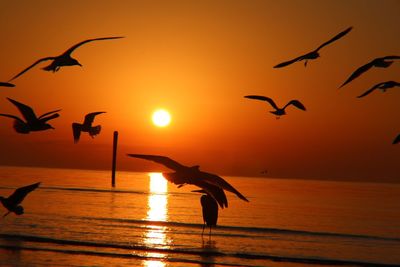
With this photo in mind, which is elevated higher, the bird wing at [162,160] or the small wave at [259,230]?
the small wave at [259,230]

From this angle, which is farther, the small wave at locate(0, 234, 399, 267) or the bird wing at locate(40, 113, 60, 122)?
the small wave at locate(0, 234, 399, 267)

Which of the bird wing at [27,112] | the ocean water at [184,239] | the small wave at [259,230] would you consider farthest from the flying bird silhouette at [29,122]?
the small wave at [259,230]

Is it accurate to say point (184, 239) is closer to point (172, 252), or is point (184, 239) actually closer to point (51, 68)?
point (172, 252)

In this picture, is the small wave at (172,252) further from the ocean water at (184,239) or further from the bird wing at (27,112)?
the bird wing at (27,112)

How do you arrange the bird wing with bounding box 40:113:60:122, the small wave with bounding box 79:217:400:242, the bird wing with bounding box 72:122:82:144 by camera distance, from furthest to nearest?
the small wave with bounding box 79:217:400:242
the bird wing with bounding box 72:122:82:144
the bird wing with bounding box 40:113:60:122

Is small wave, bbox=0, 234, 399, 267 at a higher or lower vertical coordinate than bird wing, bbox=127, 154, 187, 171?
lower

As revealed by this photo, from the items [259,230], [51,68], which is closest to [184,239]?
[259,230]

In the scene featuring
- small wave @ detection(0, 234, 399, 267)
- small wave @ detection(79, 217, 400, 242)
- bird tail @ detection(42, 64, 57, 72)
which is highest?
bird tail @ detection(42, 64, 57, 72)

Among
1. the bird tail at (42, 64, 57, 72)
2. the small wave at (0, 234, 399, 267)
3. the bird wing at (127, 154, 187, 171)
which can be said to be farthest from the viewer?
the small wave at (0, 234, 399, 267)

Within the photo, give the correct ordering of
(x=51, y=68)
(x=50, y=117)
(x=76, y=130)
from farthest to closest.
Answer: (x=76, y=130) → (x=50, y=117) → (x=51, y=68)

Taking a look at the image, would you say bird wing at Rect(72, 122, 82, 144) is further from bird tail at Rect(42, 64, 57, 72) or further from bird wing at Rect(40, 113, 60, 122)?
bird tail at Rect(42, 64, 57, 72)

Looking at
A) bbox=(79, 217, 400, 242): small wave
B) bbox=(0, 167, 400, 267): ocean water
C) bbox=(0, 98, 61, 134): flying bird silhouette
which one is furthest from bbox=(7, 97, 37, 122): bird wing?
bbox=(79, 217, 400, 242): small wave

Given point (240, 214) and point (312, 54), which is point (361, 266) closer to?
point (312, 54)

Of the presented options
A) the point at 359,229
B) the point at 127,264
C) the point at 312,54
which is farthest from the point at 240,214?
the point at 312,54
